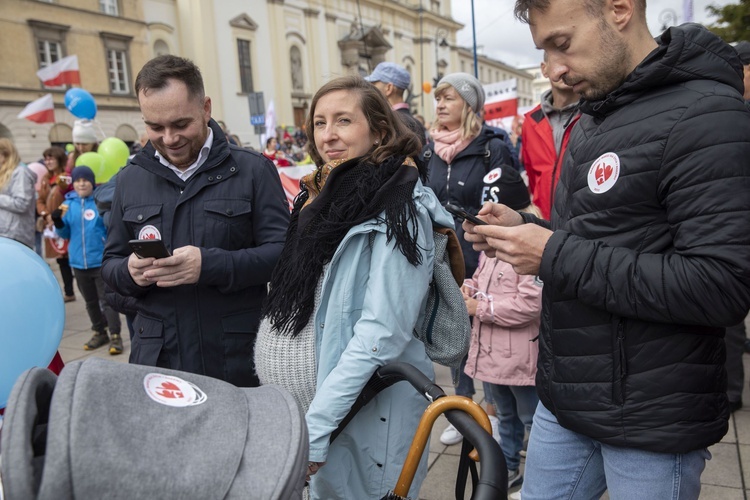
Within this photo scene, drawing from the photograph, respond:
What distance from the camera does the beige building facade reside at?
23734 mm

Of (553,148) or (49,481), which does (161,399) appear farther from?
(553,148)

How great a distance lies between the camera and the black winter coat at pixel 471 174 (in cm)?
363

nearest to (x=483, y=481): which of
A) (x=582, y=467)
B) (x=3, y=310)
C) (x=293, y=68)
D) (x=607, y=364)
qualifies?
(x=607, y=364)

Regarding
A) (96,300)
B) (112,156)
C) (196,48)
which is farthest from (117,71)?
(96,300)

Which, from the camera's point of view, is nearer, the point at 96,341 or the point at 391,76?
the point at 391,76

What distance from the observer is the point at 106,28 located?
87.9 ft

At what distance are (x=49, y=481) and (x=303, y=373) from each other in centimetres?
105

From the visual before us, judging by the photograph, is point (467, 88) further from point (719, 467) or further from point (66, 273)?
point (66, 273)

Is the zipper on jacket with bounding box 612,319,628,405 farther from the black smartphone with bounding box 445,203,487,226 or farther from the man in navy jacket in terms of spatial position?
the man in navy jacket

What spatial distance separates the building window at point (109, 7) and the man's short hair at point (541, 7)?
30.3 meters

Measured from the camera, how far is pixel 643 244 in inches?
55.4

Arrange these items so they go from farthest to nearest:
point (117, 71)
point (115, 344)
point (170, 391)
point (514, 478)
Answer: point (117, 71)
point (115, 344)
point (514, 478)
point (170, 391)

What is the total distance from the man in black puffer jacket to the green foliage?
1545cm

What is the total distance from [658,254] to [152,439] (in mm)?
1149
